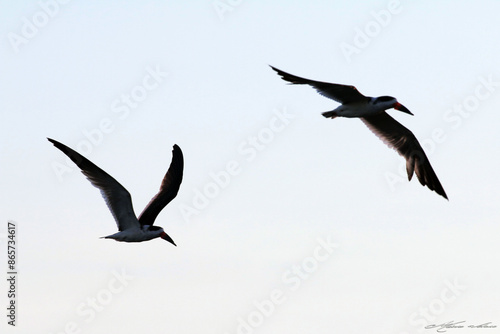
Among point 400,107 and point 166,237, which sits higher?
point 166,237

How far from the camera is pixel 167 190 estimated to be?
76.6 feet

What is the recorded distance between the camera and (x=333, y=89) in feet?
70.6

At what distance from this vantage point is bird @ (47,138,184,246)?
20.4 metres

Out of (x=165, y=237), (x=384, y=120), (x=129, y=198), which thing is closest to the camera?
(x=129, y=198)

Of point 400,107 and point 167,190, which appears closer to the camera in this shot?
point 400,107

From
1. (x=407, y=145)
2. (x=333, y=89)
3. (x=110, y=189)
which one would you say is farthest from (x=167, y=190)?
(x=407, y=145)

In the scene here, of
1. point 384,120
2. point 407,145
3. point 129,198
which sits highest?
point 129,198

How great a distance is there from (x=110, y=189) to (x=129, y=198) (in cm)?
49

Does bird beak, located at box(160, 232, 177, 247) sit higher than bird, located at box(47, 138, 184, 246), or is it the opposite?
bird, located at box(47, 138, 184, 246)

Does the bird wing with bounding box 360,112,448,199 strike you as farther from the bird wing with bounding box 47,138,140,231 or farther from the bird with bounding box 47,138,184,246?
the bird wing with bounding box 47,138,140,231

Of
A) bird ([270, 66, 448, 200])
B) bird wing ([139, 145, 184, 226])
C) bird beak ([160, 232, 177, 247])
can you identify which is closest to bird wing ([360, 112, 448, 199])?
bird ([270, 66, 448, 200])

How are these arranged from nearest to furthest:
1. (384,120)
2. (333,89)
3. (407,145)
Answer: (333,89) → (384,120) → (407,145)

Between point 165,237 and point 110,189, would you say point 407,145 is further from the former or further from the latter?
point 110,189

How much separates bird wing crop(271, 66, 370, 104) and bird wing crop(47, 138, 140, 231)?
4.46m
